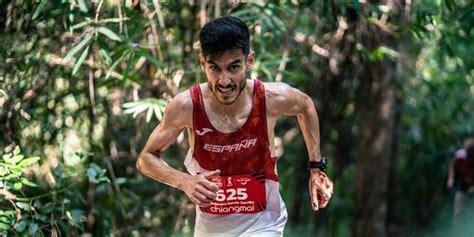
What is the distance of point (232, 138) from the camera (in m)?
3.71

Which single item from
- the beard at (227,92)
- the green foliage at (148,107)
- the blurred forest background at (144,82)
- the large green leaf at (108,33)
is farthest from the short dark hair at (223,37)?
the green foliage at (148,107)

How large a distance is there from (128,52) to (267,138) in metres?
1.55

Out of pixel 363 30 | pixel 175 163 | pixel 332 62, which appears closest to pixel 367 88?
pixel 332 62

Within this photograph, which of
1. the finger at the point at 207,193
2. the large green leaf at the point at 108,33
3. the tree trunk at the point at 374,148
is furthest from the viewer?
the tree trunk at the point at 374,148

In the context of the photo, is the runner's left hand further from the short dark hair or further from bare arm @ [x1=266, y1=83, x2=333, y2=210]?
the short dark hair

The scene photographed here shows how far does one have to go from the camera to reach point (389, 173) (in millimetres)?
8875

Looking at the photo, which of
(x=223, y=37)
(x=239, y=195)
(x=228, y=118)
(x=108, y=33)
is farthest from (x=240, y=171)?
(x=108, y=33)

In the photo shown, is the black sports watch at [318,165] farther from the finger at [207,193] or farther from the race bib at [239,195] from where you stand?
the finger at [207,193]

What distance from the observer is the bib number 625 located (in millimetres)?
3764

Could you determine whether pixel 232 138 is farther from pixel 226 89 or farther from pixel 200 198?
pixel 200 198

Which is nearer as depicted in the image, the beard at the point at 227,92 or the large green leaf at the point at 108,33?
the beard at the point at 227,92

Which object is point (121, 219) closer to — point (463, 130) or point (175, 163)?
point (175, 163)

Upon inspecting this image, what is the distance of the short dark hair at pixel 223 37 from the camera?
3.53 m

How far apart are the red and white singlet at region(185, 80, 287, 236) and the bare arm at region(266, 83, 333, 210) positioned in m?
0.06
